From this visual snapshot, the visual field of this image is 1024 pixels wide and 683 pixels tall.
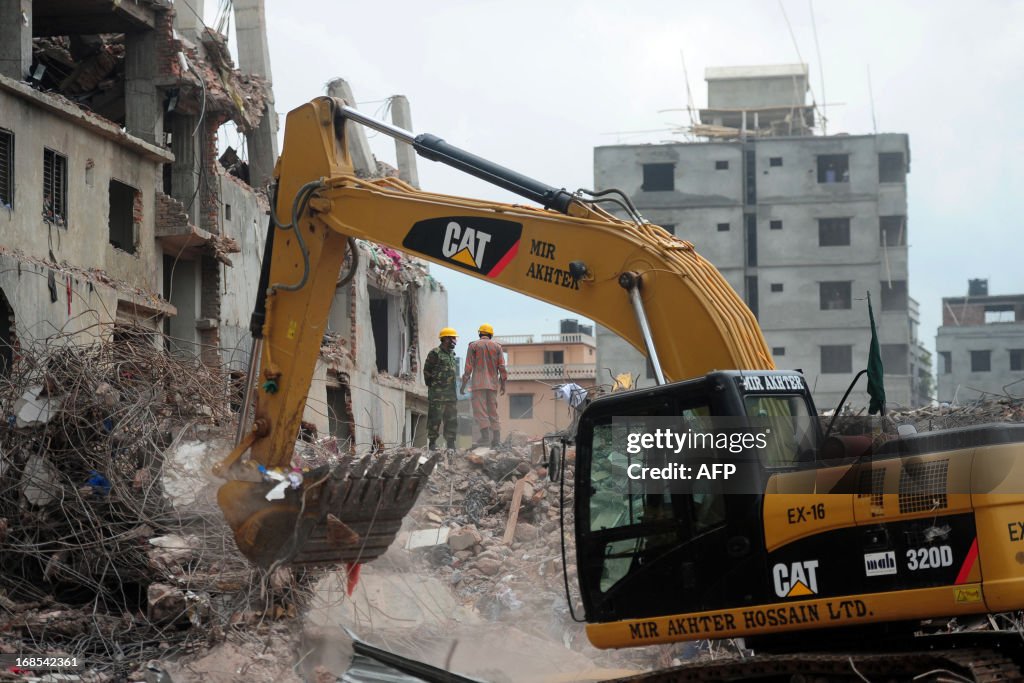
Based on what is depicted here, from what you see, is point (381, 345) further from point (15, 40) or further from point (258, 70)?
point (15, 40)

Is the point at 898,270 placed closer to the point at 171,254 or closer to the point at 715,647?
the point at 171,254

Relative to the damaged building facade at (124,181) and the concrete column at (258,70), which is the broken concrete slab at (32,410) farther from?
the concrete column at (258,70)

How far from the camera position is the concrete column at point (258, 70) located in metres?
23.3

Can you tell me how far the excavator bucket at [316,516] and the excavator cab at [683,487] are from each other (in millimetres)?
2043

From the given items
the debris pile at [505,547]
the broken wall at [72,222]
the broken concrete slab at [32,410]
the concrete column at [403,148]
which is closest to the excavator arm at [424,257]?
the debris pile at [505,547]

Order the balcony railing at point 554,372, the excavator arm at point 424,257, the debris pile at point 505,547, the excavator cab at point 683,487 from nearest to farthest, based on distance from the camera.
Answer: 1. the excavator cab at point 683,487
2. the excavator arm at point 424,257
3. the debris pile at point 505,547
4. the balcony railing at point 554,372

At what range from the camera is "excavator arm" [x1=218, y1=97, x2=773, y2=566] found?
249 inches

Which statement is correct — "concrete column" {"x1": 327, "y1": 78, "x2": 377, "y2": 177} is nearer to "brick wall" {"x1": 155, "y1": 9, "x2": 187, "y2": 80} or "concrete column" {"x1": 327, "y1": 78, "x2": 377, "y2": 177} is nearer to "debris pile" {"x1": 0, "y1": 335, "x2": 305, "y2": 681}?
"brick wall" {"x1": 155, "y1": 9, "x2": 187, "y2": 80}

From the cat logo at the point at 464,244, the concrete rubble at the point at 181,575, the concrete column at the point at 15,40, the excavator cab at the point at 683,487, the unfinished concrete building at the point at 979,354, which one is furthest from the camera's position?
the unfinished concrete building at the point at 979,354

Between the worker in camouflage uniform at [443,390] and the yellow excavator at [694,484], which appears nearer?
the yellow excavator at [694,484]

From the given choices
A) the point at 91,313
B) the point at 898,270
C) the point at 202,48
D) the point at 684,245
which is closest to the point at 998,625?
the point at 684,245

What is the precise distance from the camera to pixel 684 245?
6.51 m

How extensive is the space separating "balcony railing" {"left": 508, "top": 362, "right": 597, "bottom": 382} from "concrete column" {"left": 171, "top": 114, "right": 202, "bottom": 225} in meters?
43.4

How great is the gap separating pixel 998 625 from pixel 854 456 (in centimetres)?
355
